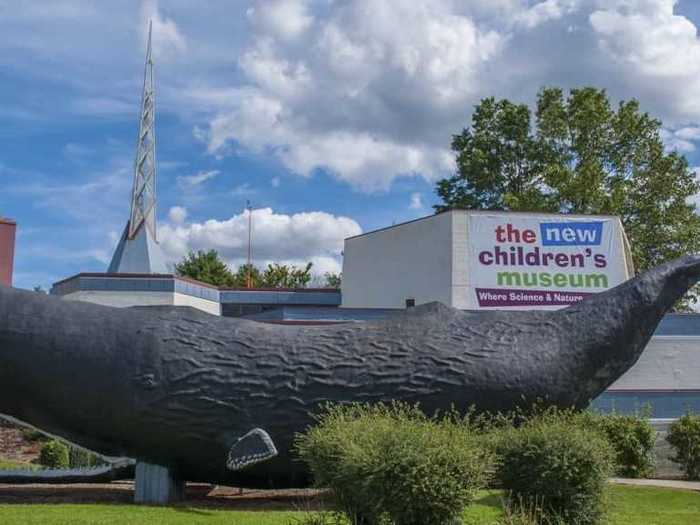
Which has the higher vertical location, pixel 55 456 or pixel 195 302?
pixel 195 302

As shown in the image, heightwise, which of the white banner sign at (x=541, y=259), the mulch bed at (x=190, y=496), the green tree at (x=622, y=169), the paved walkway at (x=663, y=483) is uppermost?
the green tree at (x=622, y=169)

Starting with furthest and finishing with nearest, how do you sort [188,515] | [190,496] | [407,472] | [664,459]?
[664,459] → [190,496] → [188,515] → [407,472]

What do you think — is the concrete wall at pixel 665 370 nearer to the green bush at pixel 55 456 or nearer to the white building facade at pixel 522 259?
the white building facade at pixel 522 259

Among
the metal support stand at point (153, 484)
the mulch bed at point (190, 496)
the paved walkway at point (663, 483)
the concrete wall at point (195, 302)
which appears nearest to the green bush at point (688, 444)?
the paved walkway at point (663, 483)

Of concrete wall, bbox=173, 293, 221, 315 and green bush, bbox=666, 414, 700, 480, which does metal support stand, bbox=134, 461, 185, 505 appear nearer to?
green bush, bbox=666, 414, 700, 480

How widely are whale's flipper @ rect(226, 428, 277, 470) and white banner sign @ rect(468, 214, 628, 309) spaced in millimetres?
16892

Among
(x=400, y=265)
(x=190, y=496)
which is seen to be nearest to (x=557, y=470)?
(x=190, y=496)

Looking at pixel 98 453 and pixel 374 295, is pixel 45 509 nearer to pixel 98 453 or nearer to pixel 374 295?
pixel 98 453

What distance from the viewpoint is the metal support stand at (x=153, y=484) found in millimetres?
12531

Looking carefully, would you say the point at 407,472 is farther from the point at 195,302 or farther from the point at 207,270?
the point at 207,270

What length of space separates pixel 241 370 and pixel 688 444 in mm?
→ 14383

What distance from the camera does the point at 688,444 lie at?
70.2ft

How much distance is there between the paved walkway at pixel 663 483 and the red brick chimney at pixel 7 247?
27.6 metres

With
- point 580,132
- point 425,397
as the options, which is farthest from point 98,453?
point 580,132
